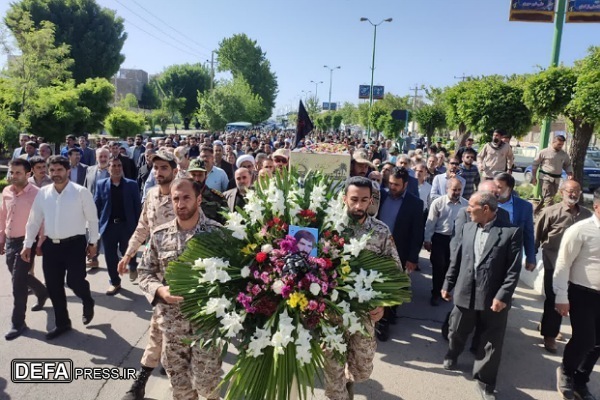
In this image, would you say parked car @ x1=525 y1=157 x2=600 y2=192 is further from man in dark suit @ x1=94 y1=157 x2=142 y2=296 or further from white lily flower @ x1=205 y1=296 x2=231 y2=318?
white lily flower @ x1=205 y1=296 x2=231 y2=318

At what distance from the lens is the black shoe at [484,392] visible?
3.65 metres

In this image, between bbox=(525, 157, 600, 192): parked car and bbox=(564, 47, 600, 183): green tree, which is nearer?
bbox=(564, 47, 600, 183): green tree

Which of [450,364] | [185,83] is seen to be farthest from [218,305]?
[185,83]

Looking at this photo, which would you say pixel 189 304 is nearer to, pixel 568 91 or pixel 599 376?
pixel 599 376

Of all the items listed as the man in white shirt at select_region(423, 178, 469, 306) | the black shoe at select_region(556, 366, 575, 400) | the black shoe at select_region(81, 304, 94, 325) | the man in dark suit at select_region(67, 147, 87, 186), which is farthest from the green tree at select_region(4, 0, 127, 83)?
the black shoe at select_region(556, 366, 575, 400)

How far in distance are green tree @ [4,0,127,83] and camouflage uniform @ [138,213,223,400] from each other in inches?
1573

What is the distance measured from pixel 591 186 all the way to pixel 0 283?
61.0 ft

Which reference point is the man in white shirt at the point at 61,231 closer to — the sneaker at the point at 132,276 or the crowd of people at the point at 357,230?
the crowd of people at the point at 357,230

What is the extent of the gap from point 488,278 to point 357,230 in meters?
1.42

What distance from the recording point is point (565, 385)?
12.4ft

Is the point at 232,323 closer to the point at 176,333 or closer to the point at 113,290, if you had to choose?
the point at 176,333

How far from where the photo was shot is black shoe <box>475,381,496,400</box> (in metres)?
3.65

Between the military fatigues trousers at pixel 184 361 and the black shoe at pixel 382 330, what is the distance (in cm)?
227

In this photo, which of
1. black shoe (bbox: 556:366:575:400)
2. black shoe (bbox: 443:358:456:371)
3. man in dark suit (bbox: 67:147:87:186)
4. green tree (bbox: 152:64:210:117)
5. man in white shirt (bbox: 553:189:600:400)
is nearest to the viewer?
man in white shirt (bbox: 553:189:600:400)
